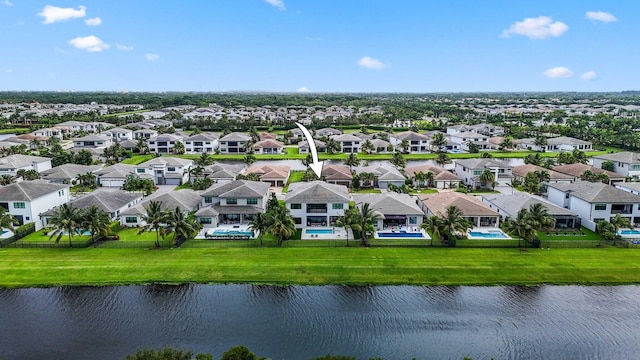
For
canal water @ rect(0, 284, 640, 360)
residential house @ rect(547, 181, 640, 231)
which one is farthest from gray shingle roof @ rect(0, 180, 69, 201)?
residential house @ rect(547, 181, 640, 231)

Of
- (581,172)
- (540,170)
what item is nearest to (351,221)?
(540,170)

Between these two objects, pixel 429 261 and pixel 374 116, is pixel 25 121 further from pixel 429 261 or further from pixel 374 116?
pixel 429 261

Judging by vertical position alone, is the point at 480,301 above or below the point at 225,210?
below

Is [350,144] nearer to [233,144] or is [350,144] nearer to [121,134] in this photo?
[233,144]

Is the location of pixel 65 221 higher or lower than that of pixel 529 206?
higher

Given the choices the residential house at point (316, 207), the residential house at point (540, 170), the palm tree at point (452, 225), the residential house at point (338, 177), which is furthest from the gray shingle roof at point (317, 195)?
the residential house at point (540, 170)

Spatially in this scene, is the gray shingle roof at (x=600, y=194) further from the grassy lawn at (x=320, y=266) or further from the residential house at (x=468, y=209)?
the residential house at (x=468, y=209)

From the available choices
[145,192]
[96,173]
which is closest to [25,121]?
[96,173]
